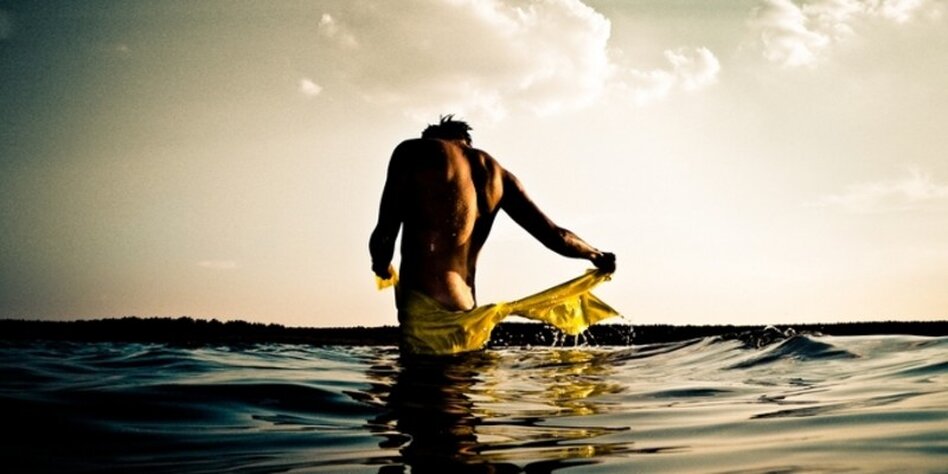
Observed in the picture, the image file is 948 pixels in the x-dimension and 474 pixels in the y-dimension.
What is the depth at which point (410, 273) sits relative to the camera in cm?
626

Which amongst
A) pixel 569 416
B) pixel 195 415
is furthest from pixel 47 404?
pixel 569 416

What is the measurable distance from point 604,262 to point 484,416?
4.16 metres

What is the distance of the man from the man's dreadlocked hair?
0.16 meters

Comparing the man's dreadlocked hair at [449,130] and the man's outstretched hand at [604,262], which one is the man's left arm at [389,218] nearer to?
the man's dreadlocked hair at [449,130]

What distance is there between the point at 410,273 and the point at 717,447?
424cm

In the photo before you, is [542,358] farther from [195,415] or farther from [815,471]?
[815,471]

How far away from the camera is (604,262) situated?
23.0ft

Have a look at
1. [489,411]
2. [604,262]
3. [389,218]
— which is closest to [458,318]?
[389,218]

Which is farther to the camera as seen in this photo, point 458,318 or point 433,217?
point 433,217

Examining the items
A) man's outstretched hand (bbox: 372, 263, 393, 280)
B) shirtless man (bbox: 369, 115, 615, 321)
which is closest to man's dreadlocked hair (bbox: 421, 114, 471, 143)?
shirtless man (bbox: 369, 115, 615, 321)

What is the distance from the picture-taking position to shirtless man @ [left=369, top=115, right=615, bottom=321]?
244 inches

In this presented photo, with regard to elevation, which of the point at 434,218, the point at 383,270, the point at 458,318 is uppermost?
the point at 434,218

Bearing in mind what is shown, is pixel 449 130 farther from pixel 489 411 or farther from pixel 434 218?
pixel 489 411

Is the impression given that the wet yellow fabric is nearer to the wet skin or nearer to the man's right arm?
the wet skin
